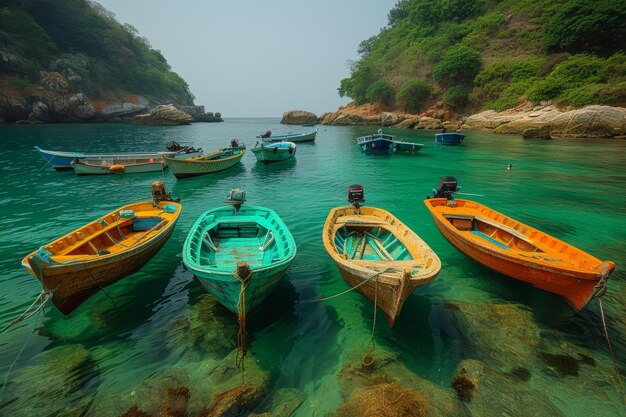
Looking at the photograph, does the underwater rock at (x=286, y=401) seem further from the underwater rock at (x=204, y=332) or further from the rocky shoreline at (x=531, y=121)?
the rocky shoreline at (x=531, y=121)

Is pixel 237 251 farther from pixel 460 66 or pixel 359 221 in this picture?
pixel 460 66

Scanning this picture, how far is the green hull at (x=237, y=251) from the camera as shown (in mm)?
5484

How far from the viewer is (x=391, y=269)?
19.2 ft

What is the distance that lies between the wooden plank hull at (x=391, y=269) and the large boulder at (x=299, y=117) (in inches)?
3144

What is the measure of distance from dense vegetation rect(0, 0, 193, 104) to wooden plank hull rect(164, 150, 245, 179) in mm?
65610

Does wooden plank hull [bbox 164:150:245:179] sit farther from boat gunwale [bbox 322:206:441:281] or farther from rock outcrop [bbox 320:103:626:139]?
rock outcrop [bbox 320:103:626:139]

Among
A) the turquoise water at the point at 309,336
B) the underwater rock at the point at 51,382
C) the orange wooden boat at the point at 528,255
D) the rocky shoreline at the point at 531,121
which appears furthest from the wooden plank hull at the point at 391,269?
the rocky shoreline at the point at 531,121

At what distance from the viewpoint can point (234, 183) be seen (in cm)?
1953

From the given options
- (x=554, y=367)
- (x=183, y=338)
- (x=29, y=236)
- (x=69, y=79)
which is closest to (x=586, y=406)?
(x=554, y=367)

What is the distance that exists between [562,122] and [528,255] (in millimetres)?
41716

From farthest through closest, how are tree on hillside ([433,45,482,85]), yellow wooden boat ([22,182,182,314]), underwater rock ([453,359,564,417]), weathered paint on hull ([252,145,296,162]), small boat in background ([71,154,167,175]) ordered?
tree on hillside ([433,45,482,85])
weathered paint on hull ([252,145,296,162])
small boat in background ([71,154,167,175])
yellow wooden boat ([22,182,182,314])
underwater rock ([453,359,564,417])

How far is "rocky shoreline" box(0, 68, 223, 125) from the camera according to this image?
180 ft

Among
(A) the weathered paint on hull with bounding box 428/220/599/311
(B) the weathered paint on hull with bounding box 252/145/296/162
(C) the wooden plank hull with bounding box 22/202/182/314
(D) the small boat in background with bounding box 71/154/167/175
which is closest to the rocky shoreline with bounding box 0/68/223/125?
(D) the small boat in background with bounding box 71/154/167/175

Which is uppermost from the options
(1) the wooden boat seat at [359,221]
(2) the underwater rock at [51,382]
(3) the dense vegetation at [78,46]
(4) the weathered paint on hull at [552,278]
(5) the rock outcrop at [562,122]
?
(3) the dense vegetation at [78,46]
